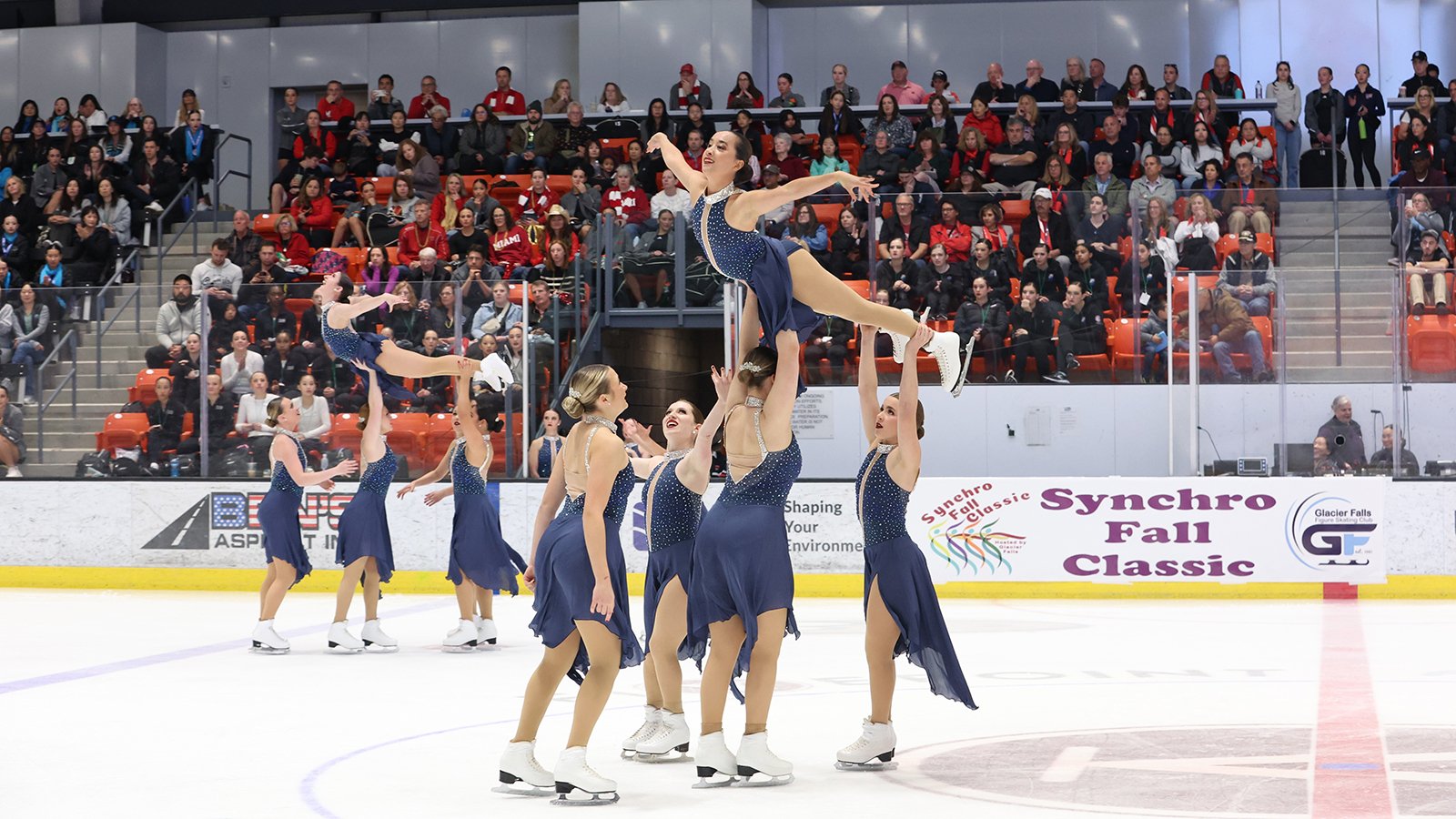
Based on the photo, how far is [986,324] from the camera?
14102mm

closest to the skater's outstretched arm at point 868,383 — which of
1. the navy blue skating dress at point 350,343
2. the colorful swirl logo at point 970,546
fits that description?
the navy blue skating dress at point 350,343

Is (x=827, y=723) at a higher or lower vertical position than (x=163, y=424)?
lower

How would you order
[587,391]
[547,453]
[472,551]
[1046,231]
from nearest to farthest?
1. [587,391]
2. [472,551]
3. [547,453]
4. [1046,231]

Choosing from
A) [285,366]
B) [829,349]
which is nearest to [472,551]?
[285,366]

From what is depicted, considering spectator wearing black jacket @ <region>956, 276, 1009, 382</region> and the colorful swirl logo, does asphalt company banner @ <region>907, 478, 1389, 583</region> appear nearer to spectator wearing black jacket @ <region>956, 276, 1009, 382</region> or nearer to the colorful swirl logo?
the colorful swirl logo

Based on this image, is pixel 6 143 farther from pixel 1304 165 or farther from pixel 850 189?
pixel 850 189

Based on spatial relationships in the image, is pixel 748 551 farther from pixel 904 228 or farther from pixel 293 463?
pixel 904 228

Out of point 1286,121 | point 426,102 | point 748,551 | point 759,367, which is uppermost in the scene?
point 426,102

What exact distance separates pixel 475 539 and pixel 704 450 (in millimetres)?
4434

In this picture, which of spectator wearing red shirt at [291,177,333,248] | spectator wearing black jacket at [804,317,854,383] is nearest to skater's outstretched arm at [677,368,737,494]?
spectator wearing black jacket at [804,317,854,383]

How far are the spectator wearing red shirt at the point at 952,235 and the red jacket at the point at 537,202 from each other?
5114 millimetres

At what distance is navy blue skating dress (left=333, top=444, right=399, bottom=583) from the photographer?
9953mm

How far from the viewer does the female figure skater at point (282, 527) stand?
9781mm

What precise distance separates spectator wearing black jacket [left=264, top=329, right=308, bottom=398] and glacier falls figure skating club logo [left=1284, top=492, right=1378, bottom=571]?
834 cm
